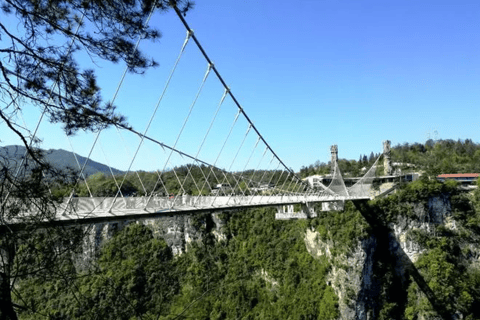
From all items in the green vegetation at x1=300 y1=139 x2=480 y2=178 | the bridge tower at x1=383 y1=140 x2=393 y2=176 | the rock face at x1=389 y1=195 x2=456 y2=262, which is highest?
the green vegetation at x1=300 y1=139 x2=480 y2=178

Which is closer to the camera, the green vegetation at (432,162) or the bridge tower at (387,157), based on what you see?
the bridge tower at (387,157)

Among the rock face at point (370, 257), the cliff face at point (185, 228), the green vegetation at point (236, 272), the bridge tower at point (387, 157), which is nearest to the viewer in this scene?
the rock face at point (370, 257)

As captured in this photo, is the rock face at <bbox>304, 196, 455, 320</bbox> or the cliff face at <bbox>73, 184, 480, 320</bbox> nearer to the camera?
the cliff face at <bbox>73, 184, 480, 320</bbox>

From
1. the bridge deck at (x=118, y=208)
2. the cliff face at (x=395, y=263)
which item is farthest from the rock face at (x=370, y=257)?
the bridge deck at (x=118, y=208)

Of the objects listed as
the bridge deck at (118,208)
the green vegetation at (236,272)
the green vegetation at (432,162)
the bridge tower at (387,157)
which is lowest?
the green vegetation at (236,272)

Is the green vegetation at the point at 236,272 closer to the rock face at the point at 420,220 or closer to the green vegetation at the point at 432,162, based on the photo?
the rock face at the point at 420,220

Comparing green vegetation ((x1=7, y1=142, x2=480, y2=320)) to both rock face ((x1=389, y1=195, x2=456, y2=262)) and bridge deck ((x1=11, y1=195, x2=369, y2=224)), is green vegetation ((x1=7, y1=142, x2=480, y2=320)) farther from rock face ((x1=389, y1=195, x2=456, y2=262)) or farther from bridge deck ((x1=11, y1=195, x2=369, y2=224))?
bridge deck ((x1=11, y1=195, x2=369, y2=224))

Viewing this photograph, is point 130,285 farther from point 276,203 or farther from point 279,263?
point 276,203

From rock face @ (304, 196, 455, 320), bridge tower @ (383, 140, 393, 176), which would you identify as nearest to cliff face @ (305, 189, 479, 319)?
rock face @ (304, 196, 455, 320)

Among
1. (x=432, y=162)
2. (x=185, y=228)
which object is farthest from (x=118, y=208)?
(x=432, y=162)

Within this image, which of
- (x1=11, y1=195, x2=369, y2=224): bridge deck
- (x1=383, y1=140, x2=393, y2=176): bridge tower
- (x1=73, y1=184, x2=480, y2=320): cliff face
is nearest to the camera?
(x1=11, y1=195, x2=369, y2=224): bridge deck

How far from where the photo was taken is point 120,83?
141 inches

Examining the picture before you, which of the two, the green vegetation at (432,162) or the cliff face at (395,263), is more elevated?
the green vegetation at (432,162)

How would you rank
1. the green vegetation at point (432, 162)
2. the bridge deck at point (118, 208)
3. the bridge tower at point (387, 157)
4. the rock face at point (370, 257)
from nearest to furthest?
the bridge deck at point (118, 208) → the rock face at point (370, 257) → the bridge tower at point (387, 157) → the green vegetation at point (432, 162)
